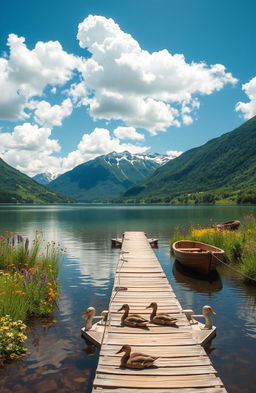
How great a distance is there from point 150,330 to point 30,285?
6025mm

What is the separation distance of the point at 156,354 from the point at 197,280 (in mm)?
14043

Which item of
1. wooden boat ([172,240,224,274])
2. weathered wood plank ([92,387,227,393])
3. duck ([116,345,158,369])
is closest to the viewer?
weathered wood plank ([92,387,227,393])

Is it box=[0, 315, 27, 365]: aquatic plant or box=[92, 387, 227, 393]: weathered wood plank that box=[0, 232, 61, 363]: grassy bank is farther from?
box=[92, 387, 227, 393]: weathered wood plank

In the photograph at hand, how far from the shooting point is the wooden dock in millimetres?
6879

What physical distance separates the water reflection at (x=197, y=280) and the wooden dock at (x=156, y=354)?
17.4ft

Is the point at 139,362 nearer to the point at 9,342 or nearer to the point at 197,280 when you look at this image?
the point at 9,342

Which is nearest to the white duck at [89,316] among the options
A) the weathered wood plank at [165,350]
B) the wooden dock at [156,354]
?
the wooden dock at [156,354]

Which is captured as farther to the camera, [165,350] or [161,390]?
[165,350]

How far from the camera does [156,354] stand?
8.38 meters

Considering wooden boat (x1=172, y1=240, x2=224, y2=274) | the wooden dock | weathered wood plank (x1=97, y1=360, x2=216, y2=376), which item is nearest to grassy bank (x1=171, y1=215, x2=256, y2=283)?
wooden boat (x1=172, y1=240, x2=224, y2=274)

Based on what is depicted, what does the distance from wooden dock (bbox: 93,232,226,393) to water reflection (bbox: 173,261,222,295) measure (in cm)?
531

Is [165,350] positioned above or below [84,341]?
above

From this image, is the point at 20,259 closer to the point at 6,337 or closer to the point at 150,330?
the point at 6,337

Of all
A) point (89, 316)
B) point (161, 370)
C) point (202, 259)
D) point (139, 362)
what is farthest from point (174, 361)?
point (202, 259)
